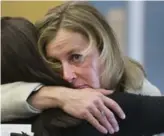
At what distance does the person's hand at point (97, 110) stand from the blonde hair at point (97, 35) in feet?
0.69

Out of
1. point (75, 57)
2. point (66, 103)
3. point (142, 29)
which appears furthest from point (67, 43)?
point (142, 29)

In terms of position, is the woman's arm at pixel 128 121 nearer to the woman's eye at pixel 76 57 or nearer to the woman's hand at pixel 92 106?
the woman's hand at pixel 92 106

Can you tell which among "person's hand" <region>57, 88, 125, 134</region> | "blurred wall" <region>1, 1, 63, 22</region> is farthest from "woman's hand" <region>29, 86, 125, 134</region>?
"blurred wall" <region>1, 1, 63, 22</region>

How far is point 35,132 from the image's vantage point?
93cm

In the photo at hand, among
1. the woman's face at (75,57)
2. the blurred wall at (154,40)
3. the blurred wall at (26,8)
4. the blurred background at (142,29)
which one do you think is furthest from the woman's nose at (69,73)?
the blurred wall at (154,40)

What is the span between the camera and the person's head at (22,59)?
1022 mm

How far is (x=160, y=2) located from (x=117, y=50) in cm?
195

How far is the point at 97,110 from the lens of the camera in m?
0.93

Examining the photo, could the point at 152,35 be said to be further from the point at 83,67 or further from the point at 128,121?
the point at 128,121

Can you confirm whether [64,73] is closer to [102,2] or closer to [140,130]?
[140,130]

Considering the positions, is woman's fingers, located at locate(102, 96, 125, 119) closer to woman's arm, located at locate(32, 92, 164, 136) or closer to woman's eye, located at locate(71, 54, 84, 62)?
woman's arm, located at locate(32, 92, 164, 136)

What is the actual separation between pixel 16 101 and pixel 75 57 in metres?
0.19

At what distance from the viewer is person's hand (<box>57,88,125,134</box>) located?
91cm

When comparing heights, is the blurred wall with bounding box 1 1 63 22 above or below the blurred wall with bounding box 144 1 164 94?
above
